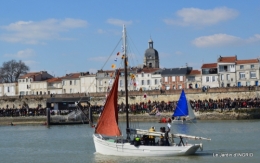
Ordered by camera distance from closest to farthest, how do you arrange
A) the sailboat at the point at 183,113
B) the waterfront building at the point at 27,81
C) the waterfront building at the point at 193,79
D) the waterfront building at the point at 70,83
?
the sailboat at the point at 183,113 → the waterfront building at the point at 193,79 → the waterfront building at the point at 70,83 → the waterfront building at the point at 27,81

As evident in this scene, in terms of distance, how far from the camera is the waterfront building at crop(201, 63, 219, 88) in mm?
97000

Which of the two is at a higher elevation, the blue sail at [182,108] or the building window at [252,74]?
the building window at [252,74]

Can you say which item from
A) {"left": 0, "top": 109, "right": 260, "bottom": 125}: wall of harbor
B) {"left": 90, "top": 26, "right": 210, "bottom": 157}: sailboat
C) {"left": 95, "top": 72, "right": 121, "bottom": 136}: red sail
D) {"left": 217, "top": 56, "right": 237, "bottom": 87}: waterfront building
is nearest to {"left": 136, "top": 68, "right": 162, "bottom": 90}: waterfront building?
{"left": 217, "top": 56, "right": 237, "bottom": 87}: waterfront building

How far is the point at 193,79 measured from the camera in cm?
10038

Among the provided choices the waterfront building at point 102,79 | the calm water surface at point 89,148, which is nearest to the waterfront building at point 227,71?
the waterfront building at point 102,79

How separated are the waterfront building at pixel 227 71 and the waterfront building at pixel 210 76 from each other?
112cm

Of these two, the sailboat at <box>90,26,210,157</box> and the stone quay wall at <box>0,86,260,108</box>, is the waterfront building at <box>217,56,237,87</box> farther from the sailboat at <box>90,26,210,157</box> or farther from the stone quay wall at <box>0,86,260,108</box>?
the sailboat at <box>90,26,210,157</box>

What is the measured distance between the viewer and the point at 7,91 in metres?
125

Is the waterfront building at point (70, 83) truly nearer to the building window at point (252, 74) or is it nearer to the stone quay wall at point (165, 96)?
the stone quay wall at point (165, 96)

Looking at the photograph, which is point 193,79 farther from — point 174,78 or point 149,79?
point 149,79

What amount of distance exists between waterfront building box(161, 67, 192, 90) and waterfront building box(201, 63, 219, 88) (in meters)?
3.94

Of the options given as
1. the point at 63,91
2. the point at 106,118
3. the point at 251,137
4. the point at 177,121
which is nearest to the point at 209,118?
the point at 177,121

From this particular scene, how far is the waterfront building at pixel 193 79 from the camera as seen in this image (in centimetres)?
9950

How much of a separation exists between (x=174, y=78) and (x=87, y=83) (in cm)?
1841
